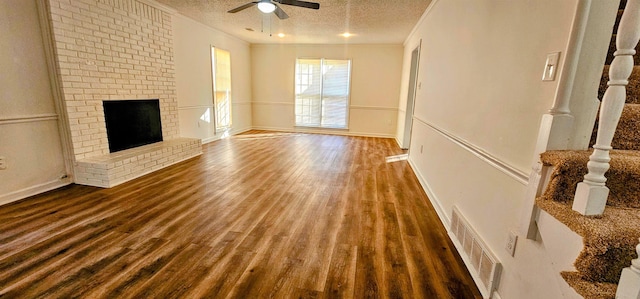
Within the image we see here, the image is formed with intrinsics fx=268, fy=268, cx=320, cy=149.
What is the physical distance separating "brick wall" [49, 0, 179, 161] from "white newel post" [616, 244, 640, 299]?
4.45 m

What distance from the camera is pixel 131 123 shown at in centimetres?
391

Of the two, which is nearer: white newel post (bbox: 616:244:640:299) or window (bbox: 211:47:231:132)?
white newel post (bbox: 616:244:640:299)

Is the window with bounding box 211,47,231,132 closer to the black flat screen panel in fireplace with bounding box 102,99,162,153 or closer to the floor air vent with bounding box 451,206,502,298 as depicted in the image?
the black flat screen panel in fireplace with bounding box 102,99,162,153

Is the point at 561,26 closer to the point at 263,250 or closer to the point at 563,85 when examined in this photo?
the point at 563,85

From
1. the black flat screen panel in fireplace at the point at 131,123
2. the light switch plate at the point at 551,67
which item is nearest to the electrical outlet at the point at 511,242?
the light switch plate at the point at 551,67

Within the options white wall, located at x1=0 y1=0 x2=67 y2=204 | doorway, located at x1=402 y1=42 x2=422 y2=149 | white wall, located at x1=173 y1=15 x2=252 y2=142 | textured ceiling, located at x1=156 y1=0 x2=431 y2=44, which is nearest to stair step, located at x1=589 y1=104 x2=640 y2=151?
textured ceiling, located at x1=156 y1=0 x2=431 y2=44

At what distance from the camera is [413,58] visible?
17.7 ft

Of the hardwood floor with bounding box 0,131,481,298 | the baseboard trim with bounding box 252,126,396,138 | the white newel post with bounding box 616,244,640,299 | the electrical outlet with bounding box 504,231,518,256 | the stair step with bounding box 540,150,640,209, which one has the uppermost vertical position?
the stair step with bounding box 540,150,640,209

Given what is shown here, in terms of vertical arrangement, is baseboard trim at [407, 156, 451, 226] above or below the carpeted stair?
below

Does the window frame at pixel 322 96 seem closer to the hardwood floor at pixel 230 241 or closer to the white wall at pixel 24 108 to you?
the hardwood floor at pixel 230 241

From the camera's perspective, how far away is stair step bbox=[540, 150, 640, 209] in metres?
0.98

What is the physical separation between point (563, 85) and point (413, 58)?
466 cm

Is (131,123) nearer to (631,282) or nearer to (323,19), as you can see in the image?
(323,19)

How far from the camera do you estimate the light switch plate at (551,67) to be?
1135 millimetres
